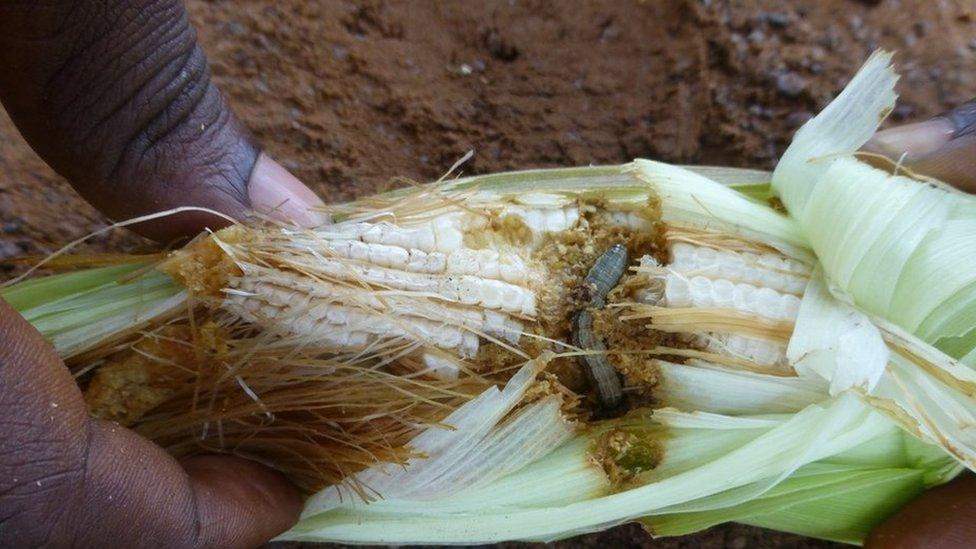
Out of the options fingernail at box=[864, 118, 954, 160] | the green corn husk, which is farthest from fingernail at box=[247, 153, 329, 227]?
fingernail at box=[864, 118, 954, 160]

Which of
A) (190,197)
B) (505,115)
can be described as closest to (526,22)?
(505,115)

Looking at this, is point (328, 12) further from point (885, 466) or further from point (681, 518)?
point (885, 466)

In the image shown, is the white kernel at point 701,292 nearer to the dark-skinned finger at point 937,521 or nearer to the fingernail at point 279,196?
the dark-skinned finger at point 937,521

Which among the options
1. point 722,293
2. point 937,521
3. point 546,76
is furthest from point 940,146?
point 546,76

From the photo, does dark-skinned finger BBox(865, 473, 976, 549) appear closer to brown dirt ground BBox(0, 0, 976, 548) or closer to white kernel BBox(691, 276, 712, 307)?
white kernel BBox(691, 276, 712, 307)

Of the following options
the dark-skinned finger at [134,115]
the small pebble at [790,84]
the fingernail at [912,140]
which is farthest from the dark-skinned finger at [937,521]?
the dark-skinned finger at [134,115]
